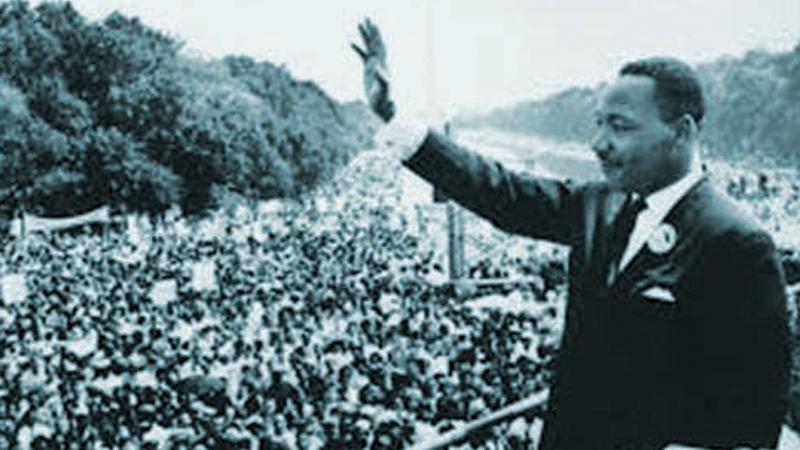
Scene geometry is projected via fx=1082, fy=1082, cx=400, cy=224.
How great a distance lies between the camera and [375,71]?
2727mm

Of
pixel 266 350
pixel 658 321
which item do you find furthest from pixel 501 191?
pixel 266 350

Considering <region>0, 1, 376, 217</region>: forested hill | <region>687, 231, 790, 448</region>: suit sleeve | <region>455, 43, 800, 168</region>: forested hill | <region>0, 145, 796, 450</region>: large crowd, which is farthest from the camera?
<region>455, 43, 800, 168</region>: forested hill

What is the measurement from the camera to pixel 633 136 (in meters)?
2.42

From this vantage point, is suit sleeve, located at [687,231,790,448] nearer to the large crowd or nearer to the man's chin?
the man's chin

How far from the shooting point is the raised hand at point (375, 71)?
273 cm

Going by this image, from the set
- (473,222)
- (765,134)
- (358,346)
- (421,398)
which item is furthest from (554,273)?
(765,134)

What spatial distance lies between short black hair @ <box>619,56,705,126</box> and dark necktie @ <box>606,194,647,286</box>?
0.25 metres

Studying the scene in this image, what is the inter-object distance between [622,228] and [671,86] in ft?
1.21

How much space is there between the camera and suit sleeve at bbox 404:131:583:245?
2711 mm

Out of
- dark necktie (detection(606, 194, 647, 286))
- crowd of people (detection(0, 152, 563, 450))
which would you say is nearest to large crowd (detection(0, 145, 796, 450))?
crowd of people (detection(0, 152, 563, 450))

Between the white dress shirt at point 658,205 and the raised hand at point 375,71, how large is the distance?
0.69 m

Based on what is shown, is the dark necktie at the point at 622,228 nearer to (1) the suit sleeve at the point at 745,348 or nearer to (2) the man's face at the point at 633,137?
(2) the man's face at the point at 633,137

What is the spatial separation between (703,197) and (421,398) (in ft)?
34.2

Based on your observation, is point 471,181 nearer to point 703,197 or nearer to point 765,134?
point 703,197
